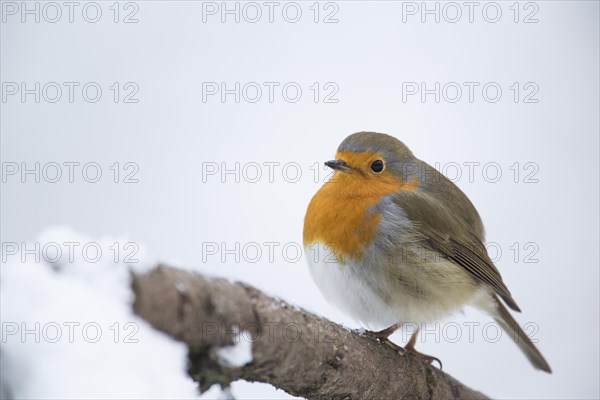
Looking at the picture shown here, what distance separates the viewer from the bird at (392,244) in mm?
3318

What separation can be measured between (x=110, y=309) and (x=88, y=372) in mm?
392

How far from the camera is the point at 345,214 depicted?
339cm

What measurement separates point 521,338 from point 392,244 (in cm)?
136

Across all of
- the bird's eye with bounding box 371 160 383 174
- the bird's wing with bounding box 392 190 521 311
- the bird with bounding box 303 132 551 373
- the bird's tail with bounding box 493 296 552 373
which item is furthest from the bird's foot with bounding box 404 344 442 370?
the bird's eye with bounding box 371 160 383 174

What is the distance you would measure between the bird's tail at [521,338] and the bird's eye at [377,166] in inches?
45.8

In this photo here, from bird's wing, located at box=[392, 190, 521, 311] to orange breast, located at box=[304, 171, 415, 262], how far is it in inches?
5.8

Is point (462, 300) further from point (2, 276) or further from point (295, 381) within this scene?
point (2, 276)

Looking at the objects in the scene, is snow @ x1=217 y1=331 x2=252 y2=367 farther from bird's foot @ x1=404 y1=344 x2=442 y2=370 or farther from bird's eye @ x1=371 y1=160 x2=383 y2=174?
bird's eye @ x1=371 y1=160 x2=383 y2=174

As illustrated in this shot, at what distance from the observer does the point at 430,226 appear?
143 inches

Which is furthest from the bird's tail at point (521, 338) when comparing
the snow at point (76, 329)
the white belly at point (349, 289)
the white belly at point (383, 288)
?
the snow at point (76, 329)

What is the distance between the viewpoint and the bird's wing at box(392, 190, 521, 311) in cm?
358

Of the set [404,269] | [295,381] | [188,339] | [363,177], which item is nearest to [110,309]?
[188,339]
